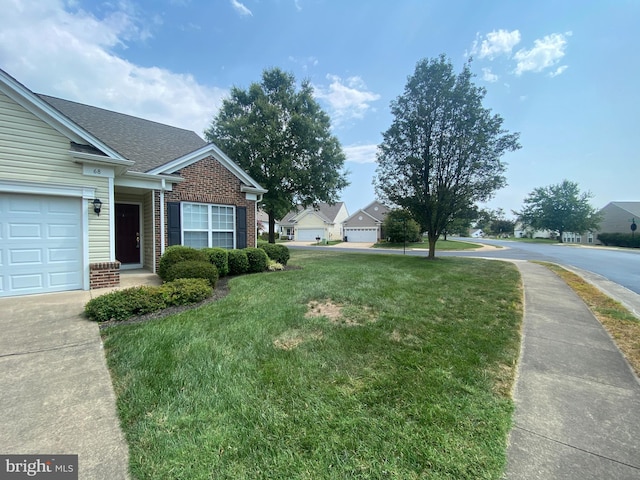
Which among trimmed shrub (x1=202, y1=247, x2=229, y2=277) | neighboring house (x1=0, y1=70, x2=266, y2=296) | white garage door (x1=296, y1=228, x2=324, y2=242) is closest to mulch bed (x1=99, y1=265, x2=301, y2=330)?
trimmed shrub (x1=202, y1=247, x2=229, y2=277)

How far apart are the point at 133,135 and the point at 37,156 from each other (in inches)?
217

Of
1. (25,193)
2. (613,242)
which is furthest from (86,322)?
(613,242)

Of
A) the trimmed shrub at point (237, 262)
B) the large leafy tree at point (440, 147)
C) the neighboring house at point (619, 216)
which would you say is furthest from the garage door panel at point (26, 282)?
the neighboring house at point (619, 216)

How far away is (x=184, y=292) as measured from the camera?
575 cm

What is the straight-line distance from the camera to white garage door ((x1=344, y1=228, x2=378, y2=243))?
3861 cm

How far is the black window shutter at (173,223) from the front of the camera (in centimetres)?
934

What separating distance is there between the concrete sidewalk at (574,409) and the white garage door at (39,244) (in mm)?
8817

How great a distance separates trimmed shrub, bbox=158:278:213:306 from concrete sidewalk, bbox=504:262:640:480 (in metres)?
5.63

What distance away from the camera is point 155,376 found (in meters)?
2.96

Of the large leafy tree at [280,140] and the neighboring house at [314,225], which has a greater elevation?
the large leafy tree at [280,140]

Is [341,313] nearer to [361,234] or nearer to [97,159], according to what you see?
[97,159]

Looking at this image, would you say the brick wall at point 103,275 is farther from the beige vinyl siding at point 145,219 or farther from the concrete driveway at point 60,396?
the beige vinyl siding at point 145,219

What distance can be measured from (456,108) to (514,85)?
2593 millimetres

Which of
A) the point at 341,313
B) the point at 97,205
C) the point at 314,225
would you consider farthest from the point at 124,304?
the point at 314,225
